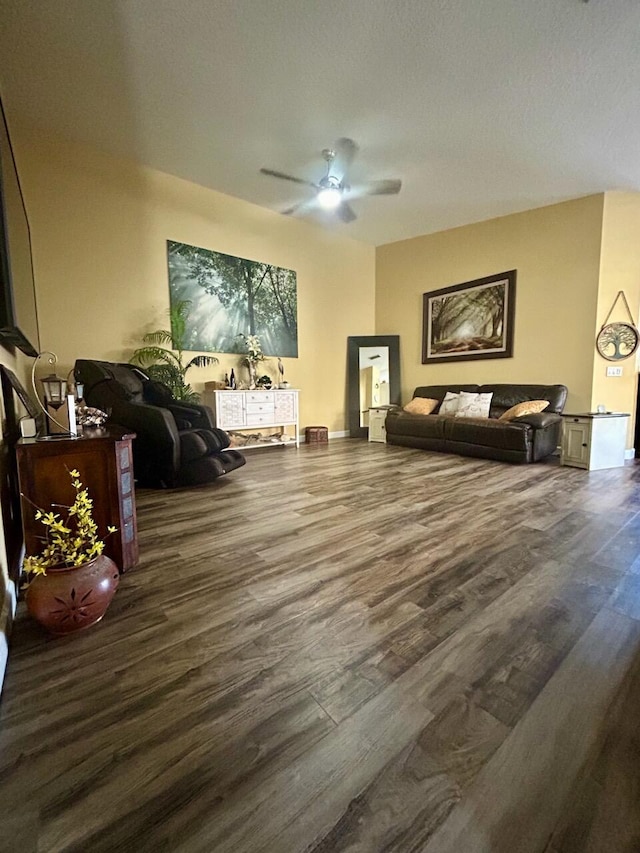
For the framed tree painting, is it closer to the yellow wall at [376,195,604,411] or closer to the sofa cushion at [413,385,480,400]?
the yellow wall at [376,195,604,411]

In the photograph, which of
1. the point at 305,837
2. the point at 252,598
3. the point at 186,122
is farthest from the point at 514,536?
the point at 186,122

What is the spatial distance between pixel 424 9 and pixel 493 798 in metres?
3.57

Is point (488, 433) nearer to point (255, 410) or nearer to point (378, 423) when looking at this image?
point (378, 423)

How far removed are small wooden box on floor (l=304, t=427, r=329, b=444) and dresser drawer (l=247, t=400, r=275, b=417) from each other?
90cm

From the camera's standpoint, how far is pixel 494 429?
13.5ft

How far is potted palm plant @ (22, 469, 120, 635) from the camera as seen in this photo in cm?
123

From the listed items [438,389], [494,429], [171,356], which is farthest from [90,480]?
[438,389]

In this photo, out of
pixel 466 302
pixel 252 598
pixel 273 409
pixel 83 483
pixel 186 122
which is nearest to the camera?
pixel 252 598

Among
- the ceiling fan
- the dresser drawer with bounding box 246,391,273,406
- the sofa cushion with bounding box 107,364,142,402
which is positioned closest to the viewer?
the sofa cushion with bounding box 107,364,142,402

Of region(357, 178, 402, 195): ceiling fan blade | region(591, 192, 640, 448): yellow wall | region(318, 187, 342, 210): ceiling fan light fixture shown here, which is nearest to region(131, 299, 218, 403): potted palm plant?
region(318, 187, 342, 210): ceiling fan light fixture

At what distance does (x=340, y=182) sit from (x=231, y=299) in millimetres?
1864

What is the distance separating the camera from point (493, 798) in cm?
76

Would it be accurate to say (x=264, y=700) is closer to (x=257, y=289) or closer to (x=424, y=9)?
(x=424, y=9)

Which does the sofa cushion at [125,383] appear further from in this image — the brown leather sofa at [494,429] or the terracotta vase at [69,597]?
the brown leather sofa at [494,429]
